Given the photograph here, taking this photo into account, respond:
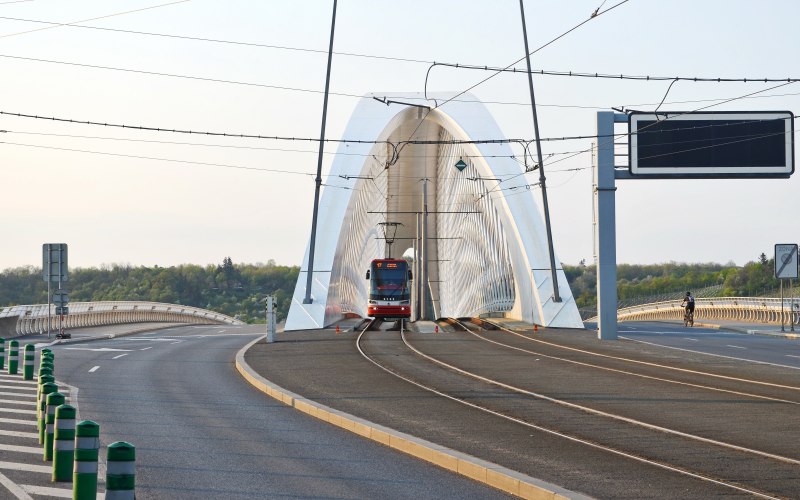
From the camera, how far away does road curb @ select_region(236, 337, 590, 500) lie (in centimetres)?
921

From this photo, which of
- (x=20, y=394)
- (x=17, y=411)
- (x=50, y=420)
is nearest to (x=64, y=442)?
(x=50, y=420)

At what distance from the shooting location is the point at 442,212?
203 feet

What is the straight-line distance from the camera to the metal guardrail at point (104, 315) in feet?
153

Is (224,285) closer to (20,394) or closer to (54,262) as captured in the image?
(54,262)

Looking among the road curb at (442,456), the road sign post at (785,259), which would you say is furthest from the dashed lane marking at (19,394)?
the road sign post at (785,259)

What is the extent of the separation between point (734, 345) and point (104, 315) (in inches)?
1583

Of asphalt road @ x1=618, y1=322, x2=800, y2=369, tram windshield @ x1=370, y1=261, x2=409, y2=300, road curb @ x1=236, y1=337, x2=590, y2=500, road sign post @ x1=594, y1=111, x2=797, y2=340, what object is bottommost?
road curb @ x1=236, y1=337, x2=590, y2=500

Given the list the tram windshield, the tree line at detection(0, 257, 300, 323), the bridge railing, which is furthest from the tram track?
the tree line at detection(0, 257, 300, 323)

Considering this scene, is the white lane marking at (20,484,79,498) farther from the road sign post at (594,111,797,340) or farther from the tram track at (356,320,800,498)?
the road sign post at (594,111,797,340)

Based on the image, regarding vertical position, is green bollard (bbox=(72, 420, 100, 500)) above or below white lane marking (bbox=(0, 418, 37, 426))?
above

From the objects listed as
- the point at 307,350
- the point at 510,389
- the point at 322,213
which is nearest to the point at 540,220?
the point at 322,213

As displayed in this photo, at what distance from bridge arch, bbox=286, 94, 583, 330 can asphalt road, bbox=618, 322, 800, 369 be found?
219 inches

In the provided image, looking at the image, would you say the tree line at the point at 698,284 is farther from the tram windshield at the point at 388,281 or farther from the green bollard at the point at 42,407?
the green bollard at the point at 42,407

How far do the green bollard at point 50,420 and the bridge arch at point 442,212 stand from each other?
23.9 metres
